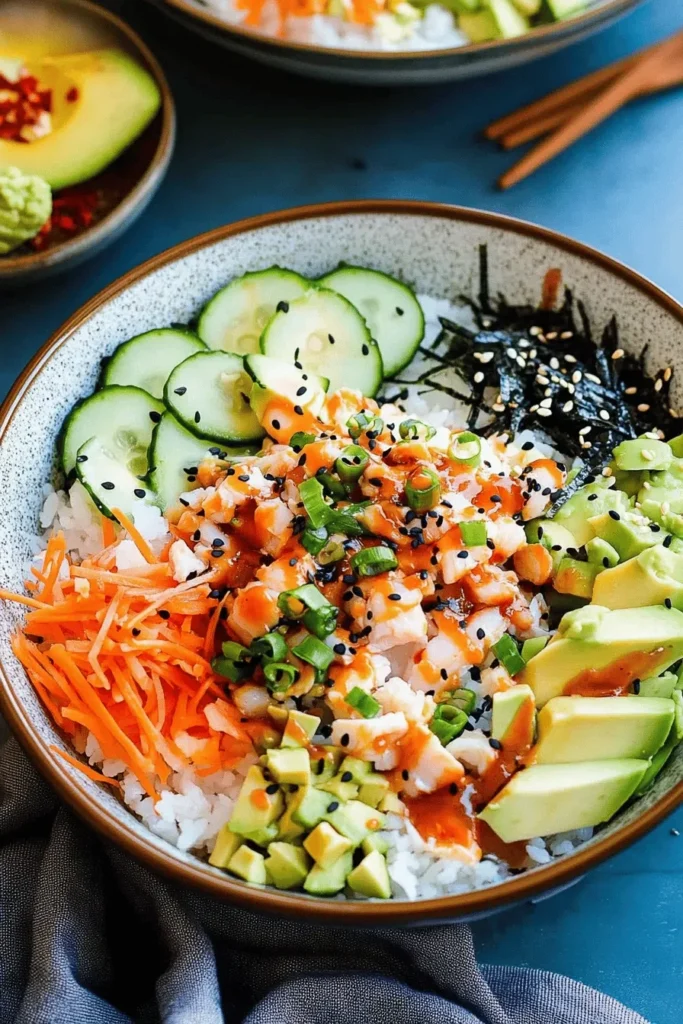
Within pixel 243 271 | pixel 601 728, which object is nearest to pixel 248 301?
pixel 243 271

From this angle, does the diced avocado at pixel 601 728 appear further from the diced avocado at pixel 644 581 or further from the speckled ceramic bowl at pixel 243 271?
the diced avocado at pixel 644 581

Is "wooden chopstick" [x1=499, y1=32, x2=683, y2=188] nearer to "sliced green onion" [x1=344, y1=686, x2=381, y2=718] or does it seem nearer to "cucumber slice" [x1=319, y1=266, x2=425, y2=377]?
"cucumber slice" [x1=319, y1=266, x2=425, y2=377]

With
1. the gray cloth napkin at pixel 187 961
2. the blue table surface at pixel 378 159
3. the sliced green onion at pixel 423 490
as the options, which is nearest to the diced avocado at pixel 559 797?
the gray cloth napkin at pixel 187 961

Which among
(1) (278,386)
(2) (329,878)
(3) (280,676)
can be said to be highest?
(1) (278,386)

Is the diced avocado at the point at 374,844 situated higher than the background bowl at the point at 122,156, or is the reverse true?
the background bowl at the point at 122,156

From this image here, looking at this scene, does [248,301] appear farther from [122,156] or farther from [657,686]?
[657,686]

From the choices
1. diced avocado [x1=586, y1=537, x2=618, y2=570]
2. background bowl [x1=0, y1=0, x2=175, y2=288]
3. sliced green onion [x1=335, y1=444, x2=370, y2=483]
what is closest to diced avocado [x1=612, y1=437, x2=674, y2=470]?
diced avocado [x1=586, y1=537, x2=618, y2=570]
